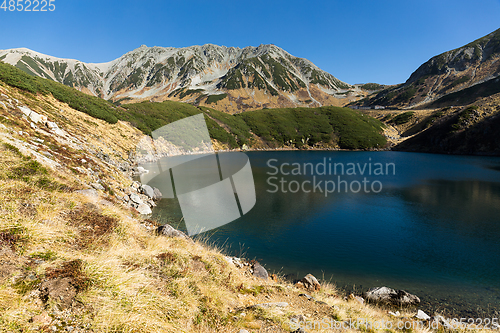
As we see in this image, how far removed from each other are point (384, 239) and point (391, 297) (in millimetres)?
7353

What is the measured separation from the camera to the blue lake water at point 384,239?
36.3 feet

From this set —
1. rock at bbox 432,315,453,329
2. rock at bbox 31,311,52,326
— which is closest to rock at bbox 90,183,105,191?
rock at bbox 31,311,52,326

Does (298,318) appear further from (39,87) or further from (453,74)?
(453,74)

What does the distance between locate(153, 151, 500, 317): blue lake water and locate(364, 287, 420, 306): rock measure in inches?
24.2

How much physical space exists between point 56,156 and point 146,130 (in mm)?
42469

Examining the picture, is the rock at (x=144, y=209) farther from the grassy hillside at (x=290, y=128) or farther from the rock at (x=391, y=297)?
the grassy hillside at (x=290, y=128)

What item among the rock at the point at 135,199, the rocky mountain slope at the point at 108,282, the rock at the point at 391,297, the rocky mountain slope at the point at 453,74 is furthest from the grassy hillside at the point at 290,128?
the rock at the point at 391,297

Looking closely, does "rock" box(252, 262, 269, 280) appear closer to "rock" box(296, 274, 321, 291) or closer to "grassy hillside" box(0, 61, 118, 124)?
"rock" box(296, 274, 321, 291)

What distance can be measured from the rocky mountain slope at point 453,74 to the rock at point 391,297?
174 metres

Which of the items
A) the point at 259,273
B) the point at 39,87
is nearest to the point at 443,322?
the point at 259,273

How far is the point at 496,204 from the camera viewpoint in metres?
23.2

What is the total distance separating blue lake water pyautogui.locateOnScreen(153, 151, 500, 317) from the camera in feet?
36.3

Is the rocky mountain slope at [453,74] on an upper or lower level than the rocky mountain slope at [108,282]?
upper

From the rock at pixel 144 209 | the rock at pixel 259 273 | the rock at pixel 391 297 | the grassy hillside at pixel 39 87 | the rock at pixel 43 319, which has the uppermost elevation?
the grassy hillside at pixel 39 87
